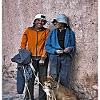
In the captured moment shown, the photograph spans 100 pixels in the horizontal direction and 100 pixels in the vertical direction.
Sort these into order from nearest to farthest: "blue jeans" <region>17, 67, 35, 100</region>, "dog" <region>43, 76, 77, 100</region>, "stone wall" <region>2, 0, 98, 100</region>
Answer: "dog" <region>43, 76, 77, 100</region>, "stone wall" <region>2, 0, 98, 100</region>, "blue jeans" <region>17, 67, 35, 100</region>

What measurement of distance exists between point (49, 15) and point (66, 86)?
1036 mm

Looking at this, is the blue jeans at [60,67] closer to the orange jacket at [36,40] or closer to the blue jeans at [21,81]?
the orange jacket at [36,40]

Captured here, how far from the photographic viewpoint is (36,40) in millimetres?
4477

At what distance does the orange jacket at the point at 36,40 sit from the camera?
447cm

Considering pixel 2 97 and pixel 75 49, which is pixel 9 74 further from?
pixel 75 49

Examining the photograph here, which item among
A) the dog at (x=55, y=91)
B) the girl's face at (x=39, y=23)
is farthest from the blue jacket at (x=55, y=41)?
the dog at (x=55, y=91)

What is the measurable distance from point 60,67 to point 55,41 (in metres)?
0.33

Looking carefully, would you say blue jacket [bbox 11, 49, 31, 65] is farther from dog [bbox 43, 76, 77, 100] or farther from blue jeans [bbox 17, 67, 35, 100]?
dog [bbox 43, 76, 77, 100]

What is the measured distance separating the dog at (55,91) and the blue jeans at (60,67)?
0.13m

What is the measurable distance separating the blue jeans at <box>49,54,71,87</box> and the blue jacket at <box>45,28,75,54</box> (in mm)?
98

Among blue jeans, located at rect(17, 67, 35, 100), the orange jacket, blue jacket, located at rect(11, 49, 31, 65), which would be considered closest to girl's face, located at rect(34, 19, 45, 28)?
the orange jacket

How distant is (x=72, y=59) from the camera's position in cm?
469

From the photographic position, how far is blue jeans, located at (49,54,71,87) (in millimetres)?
4406

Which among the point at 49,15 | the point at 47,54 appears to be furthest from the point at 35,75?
the point at 49,15
